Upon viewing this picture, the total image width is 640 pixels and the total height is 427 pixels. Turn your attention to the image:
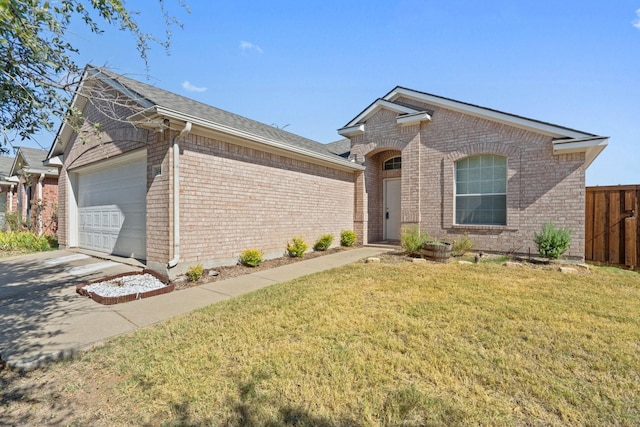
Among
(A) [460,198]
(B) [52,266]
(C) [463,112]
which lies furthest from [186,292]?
(C) [463,112]

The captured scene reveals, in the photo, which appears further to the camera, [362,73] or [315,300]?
[362,73]

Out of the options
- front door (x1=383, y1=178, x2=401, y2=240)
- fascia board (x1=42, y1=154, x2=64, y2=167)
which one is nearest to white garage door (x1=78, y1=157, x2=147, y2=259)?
fascia board (x1=42, y1=154, x2=64, y2=167)

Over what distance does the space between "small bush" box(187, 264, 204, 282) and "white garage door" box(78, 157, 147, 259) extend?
1.97 m

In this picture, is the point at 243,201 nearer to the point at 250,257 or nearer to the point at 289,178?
the point at 250,257

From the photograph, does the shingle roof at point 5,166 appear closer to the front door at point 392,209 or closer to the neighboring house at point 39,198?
the neighboring house at point 39,198

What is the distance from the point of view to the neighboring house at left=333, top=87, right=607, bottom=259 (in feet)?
27.4

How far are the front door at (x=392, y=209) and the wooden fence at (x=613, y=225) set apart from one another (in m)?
6.02

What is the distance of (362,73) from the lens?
10320mm

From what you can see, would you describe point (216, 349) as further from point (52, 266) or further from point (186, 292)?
point (52, 266)

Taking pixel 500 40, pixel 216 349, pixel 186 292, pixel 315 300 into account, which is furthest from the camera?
pixel 500 40

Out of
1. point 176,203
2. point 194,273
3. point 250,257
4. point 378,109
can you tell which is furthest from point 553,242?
point 176,203

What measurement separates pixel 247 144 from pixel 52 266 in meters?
6.26

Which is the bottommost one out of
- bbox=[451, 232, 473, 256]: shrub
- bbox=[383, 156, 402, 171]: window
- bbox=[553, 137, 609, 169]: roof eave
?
bbox=[451, 232, 473, 256]: shrub

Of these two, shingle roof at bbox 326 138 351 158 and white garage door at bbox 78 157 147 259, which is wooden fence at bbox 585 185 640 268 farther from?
white garage door at bbox 78 157 147 259
